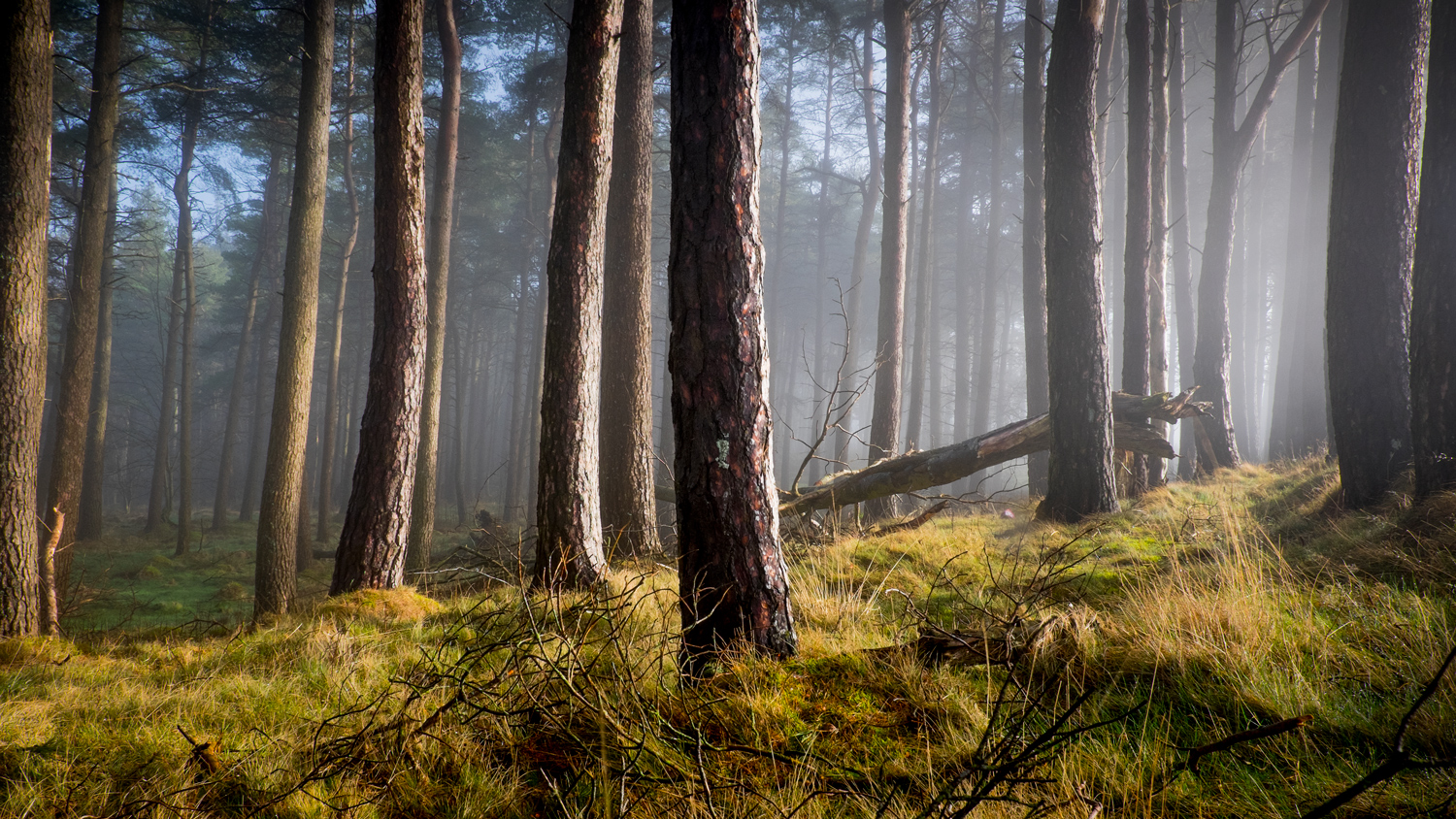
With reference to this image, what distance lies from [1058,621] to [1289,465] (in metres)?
9.23

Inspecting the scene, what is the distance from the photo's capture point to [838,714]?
2.19 metres

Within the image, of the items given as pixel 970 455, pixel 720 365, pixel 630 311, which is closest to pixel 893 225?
pixel 970 455

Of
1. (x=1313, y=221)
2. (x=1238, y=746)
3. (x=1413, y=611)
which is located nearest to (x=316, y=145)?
(x=1238, y=746)

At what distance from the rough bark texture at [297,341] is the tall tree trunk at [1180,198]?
1237 cm

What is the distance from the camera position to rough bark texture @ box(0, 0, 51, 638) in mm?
4711

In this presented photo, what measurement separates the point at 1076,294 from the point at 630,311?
493cm

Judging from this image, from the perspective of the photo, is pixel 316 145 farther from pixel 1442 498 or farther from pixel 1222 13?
pixel 1222 13

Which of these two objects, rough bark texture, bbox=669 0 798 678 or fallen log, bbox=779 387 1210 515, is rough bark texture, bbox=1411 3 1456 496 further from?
rough bark texture, bbox=669 0 798 678

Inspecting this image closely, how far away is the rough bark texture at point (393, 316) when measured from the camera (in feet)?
18.2

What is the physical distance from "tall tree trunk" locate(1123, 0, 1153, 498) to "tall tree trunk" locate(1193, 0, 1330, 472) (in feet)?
5.52

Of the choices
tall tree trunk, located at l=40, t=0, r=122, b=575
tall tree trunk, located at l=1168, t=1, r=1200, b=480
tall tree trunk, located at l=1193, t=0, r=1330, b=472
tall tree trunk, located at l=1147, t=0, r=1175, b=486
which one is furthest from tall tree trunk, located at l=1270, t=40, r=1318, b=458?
tall tree trunk, located at l=40, t=0, r=122, b=575

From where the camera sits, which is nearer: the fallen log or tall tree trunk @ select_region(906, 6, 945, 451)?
the fallen log

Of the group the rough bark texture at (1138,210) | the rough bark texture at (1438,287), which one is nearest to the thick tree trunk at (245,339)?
the rough bark texture at (1138,210)

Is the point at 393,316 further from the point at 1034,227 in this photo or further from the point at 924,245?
the point at 924,245
